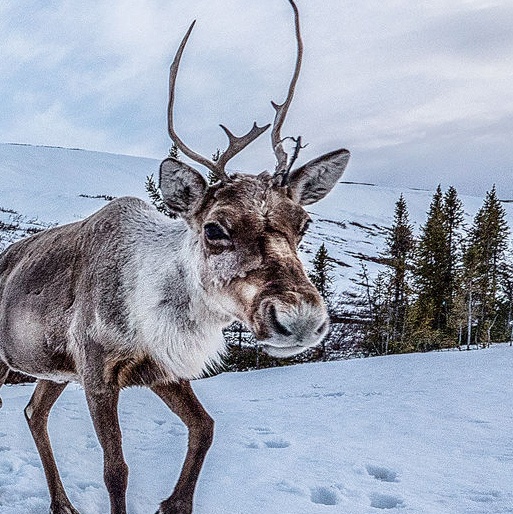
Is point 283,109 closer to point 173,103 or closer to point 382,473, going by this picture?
point 173,103

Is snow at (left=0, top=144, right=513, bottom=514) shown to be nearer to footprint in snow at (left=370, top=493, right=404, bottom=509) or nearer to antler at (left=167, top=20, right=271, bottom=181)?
footprint in snow at (left=370, top=493, right=404, bottom=509)

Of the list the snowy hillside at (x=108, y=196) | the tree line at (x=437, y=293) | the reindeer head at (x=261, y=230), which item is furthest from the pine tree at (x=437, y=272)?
the reindeer head at (x=261, y=230)

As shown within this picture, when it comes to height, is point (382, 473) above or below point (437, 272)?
below

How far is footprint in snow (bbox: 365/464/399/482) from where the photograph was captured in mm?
5672

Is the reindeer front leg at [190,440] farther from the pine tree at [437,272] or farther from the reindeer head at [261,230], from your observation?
the pine tree at [437,272]

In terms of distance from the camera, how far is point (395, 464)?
6.11 m

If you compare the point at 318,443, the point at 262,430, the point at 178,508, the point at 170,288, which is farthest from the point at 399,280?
the point at 170,288

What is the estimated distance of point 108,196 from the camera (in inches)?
2928

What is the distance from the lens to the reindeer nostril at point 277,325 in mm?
2814

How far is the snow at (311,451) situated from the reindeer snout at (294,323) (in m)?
2.34

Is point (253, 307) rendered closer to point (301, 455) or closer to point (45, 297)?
point (45, 297)

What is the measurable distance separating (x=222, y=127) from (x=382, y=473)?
3547mm

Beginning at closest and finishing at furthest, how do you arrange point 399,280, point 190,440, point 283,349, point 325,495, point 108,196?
point 283,349, point 190,440, point 325,495, point 399,280, point 108,196

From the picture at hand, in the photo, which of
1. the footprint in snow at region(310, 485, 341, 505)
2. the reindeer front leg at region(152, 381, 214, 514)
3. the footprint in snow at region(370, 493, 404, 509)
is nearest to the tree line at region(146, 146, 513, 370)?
the footprint in snow at region(310, 485, 341, 505)
